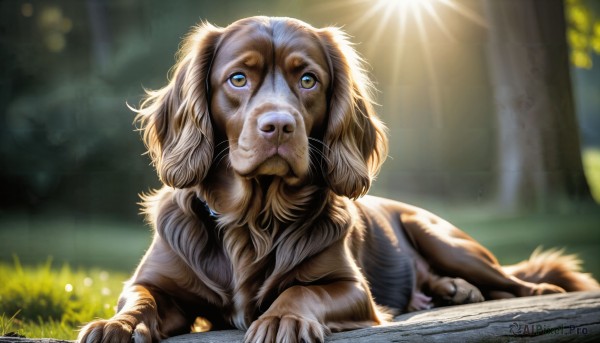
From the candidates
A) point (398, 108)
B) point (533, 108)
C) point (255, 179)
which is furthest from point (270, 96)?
point (533, 108)

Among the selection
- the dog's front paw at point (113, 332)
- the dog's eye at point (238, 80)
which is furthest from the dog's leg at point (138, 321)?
the dog's eye at point (238, 80)

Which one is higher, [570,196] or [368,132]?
[368,132]

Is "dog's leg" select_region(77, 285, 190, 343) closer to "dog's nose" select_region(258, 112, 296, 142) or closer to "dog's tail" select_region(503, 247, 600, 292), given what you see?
"dog's nose" select_region(258, 112, 296, 142)

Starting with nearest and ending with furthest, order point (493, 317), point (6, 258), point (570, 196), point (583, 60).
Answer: point (493, 317)
point (6, 258)
point (570, 196)
point (583, 60)

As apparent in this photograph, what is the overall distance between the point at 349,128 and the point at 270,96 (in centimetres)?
47

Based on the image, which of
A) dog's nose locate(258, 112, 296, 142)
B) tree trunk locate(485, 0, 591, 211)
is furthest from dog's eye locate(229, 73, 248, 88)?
tree trunk locate(485, 0, 591, 211)

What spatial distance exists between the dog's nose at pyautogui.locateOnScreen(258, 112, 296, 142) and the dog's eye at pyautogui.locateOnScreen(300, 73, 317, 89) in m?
0.37

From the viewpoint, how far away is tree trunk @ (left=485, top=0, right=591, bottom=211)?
6.55 metres

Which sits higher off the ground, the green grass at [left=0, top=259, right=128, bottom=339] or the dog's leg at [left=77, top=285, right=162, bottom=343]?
the dog's leg at [left=77, top=285, right=162, bottom=343]

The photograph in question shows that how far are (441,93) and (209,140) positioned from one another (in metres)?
4.08

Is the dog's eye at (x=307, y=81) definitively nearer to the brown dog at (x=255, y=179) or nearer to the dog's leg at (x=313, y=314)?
the brown dog at (x=255, y=179)

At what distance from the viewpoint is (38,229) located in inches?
219

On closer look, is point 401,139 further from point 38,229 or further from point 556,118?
point 38,229

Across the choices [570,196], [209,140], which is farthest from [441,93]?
[209,140]
